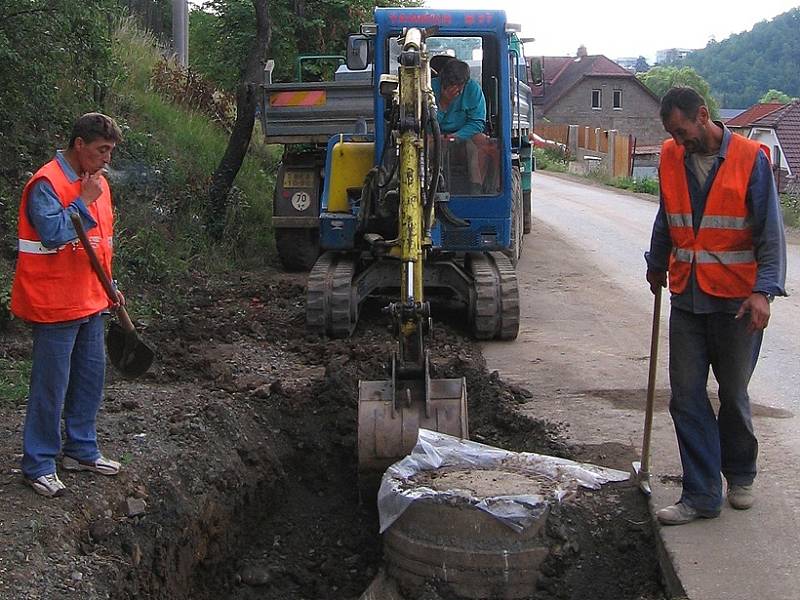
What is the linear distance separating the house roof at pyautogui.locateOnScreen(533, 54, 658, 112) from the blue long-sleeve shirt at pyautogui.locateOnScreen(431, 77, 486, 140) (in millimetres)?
64988

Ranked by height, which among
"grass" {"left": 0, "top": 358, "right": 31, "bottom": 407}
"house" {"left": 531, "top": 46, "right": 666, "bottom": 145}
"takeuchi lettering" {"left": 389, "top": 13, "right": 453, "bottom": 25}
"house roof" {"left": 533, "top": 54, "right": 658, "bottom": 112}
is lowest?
"grass" {"left": 0, "top": 358, "right": 31, "bottom": 407}

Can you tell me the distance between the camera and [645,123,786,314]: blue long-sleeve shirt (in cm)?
469

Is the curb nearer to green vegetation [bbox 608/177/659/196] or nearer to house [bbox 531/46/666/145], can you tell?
green vegetation [bbox 608/177/659/196]

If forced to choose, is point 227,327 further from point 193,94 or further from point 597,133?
point 597,133

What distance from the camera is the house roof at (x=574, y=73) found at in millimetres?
74625

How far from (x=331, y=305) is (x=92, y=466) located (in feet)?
12.7

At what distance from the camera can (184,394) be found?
7148 millimetres

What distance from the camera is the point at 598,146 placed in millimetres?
47500

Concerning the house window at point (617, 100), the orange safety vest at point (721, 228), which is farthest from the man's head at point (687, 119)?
the house window at point (617, 100)

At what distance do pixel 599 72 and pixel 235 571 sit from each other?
72.9m

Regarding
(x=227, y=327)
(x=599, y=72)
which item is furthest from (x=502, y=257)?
(x=599, y=72)

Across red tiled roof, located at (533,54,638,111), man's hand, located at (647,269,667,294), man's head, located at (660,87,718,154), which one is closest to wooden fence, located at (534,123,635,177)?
red tiled roof, located at (533,54,638,111)

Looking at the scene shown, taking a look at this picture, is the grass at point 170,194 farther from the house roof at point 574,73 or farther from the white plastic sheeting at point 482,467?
the house roof at point 574,73

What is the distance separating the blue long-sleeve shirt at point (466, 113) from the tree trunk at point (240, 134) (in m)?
4.72
